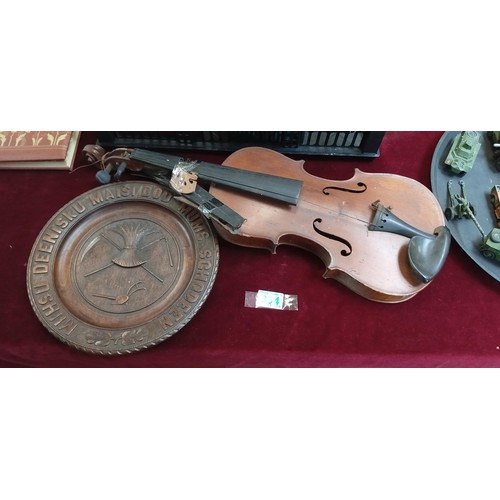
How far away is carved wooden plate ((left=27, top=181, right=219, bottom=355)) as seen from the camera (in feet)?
4.14

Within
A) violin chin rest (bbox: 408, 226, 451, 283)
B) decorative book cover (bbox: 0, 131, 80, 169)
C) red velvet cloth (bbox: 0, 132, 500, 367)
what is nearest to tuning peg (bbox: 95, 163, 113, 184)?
decorative book cover (bbox: 0, 131, 80, 169)

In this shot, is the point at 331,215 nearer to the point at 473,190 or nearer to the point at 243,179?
the point at 243,179

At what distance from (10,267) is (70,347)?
1.48ft

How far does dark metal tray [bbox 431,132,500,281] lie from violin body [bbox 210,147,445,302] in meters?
0.15

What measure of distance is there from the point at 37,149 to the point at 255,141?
943 mm

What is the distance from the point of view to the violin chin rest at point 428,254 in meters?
1.23

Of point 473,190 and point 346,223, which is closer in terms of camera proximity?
point 346,223

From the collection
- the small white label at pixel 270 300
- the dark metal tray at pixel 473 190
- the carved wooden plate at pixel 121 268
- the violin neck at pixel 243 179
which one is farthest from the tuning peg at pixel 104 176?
the dark metal tray at pixel 473 190

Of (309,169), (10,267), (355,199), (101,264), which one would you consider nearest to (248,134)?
(309,169)

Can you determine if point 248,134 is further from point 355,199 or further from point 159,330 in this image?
point 159,330

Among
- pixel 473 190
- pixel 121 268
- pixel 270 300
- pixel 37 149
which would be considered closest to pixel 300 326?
pixel 270 300

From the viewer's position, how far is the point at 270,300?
4.62 feet

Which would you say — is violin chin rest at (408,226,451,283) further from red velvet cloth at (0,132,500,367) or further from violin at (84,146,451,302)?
red velvet cloth at (0,132,500,367)

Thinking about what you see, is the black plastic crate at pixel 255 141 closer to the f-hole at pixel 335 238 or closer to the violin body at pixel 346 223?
the violin body at pixel 346 223
